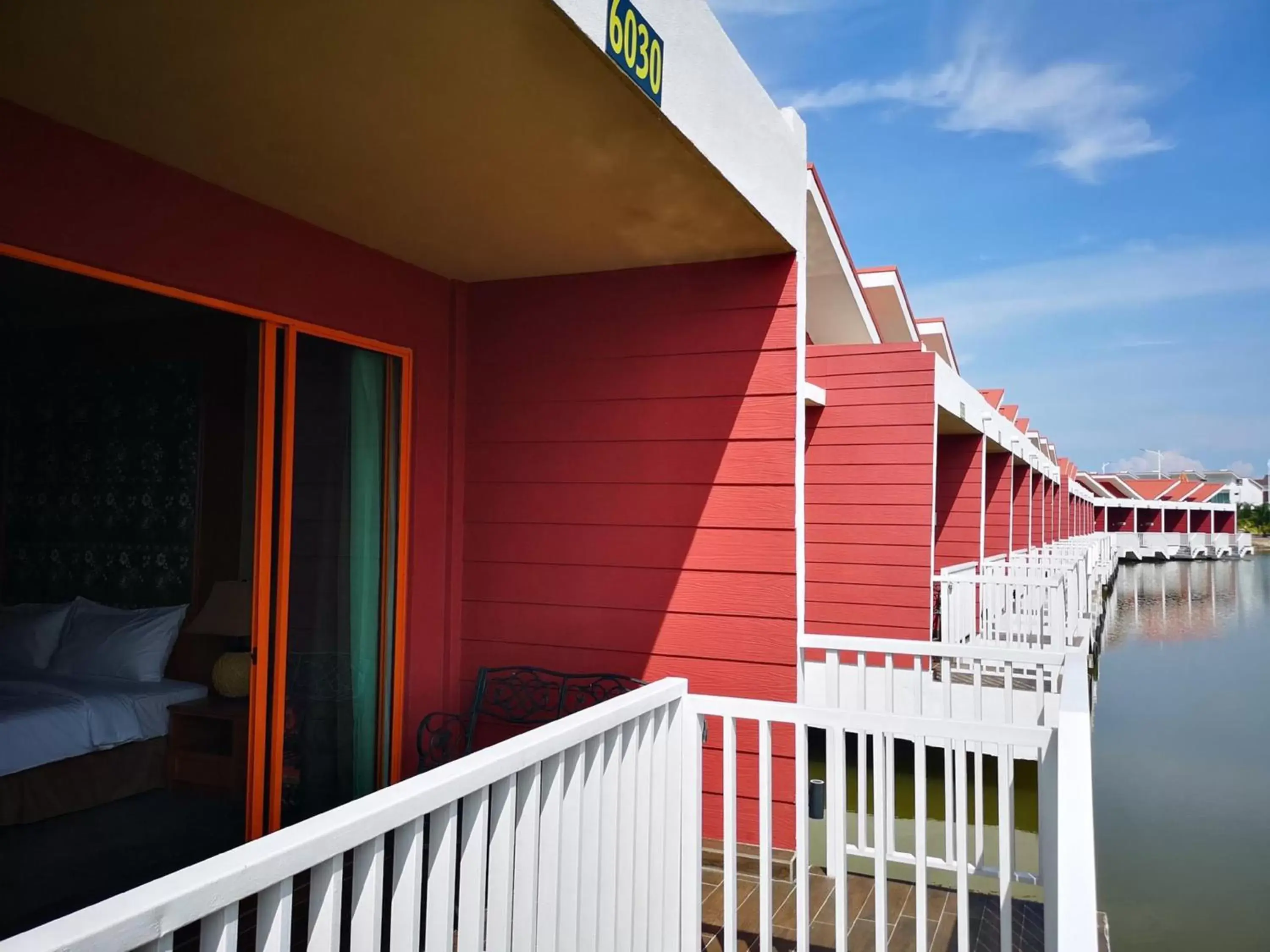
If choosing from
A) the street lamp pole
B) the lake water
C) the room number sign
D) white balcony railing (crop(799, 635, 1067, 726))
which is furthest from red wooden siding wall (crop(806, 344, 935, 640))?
the street lamp pole

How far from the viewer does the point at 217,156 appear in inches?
113

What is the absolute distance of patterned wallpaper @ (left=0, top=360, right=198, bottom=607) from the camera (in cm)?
311

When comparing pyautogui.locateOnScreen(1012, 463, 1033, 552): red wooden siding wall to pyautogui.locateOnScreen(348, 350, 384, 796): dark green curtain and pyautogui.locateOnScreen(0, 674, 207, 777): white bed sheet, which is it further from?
pyautogui.locateOnScreen(0, 674, 207, 777): white bed sheet

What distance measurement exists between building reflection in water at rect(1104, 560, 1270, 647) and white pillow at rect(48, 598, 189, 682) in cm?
1386

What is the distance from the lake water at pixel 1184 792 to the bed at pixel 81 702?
4.23 meters

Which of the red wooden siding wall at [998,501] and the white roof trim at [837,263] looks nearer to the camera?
the white roof trim at [837,263]

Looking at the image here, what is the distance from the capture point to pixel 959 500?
34.9 ft

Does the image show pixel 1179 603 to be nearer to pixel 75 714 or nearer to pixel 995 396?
pixel 995 396

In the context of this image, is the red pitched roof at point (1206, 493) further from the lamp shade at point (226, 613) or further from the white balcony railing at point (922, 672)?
the lamp shade at point (226, 613)

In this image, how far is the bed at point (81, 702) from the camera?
2850 mm

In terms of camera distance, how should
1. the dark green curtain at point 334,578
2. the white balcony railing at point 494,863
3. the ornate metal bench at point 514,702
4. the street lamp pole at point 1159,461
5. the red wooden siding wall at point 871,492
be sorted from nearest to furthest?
1. the white balcony railing at point 494,863
2. the dark green curtain at point 334,578
3. the ornate metal bench at point 514,702
4. the red wooden siding wall at point 871,492
5. the street lamp pole at point 1159,461

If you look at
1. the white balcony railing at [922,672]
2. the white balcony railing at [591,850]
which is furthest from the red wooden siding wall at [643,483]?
the white balcony railing at [591,850]

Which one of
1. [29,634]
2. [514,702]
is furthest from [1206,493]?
[29,634]

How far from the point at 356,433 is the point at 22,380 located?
3.81 feet
